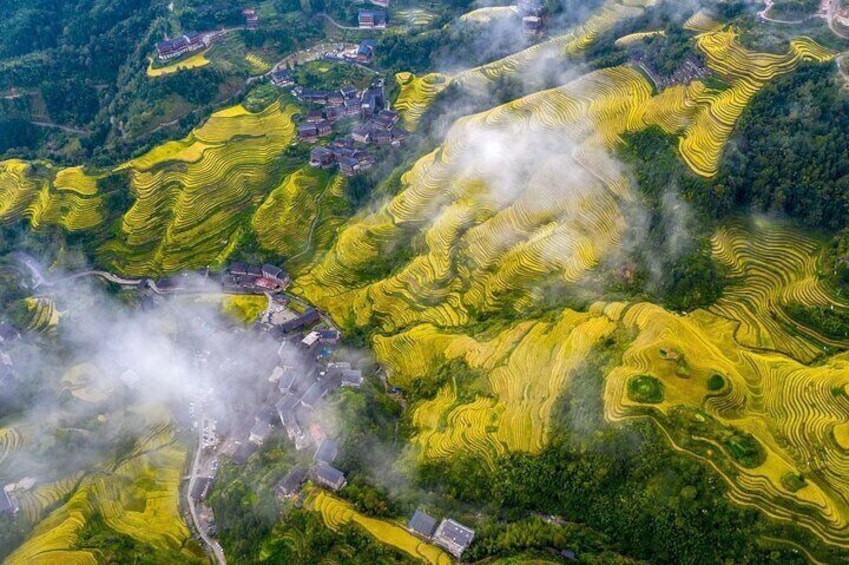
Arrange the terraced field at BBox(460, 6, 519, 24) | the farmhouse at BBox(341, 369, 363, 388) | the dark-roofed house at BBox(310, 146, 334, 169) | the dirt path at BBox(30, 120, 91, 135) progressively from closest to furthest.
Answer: the farmhouse at BBox(341, 369, 363, 388) → the dark-roofed house at BBox(310, 146, 334, 169) → the dirt path at BBox(30, 120, 91, 135) → the terraced field at BBox(460, 6, 519, 24)

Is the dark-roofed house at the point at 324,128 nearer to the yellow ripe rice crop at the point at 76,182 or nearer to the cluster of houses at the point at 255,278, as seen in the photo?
the cluster of houses at the point at 255,278

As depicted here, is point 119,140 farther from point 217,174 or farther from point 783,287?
point 783,287

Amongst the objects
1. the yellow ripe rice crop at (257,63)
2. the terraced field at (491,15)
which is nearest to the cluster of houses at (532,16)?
the terraced field at (491,15)

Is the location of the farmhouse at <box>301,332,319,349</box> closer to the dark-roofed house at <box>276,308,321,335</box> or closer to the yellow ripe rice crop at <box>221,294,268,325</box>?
the dark-roofed house at <box>276,308,321,335</box>

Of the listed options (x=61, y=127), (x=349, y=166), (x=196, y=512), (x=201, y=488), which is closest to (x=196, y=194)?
(x=349, y=166)

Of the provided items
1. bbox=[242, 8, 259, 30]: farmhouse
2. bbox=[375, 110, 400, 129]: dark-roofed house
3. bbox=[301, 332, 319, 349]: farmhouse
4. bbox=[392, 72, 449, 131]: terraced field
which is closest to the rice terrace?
bbox=[392, 72, 449, 131]: terraced field

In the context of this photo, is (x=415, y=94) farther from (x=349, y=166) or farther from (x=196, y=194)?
(x=196, y=194)
